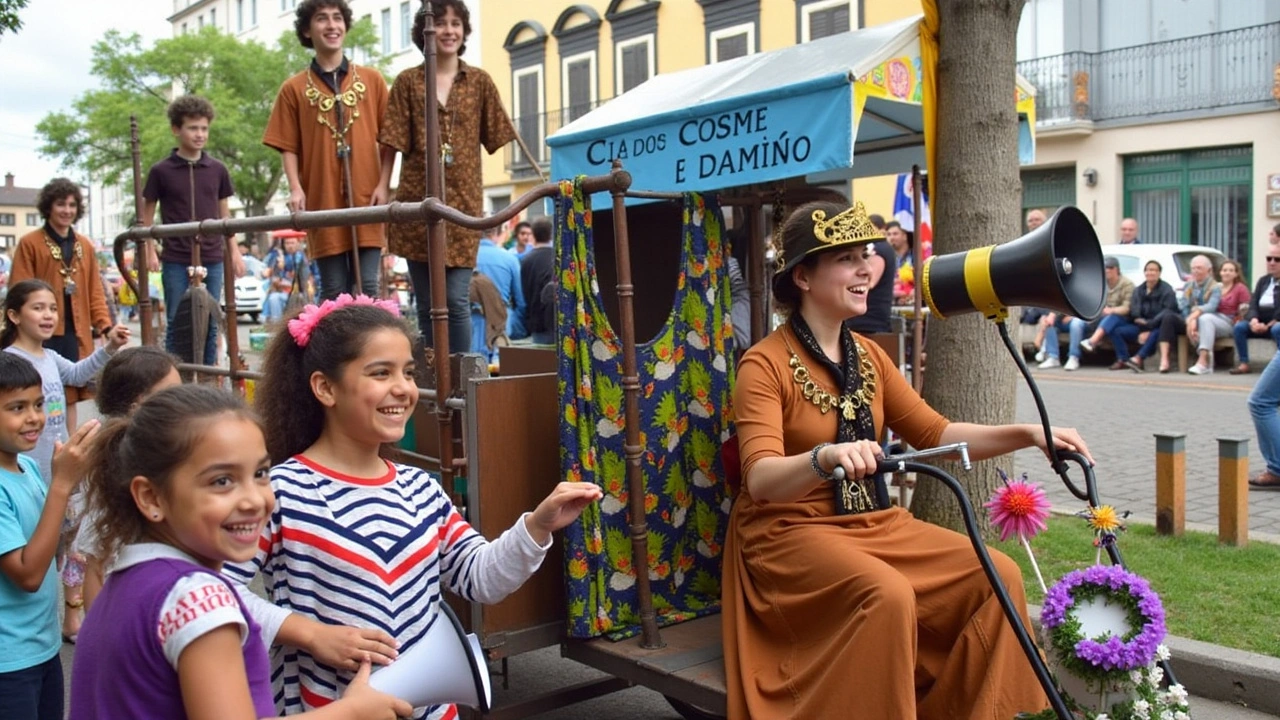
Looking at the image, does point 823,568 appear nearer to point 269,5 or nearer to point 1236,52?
point 1236,52

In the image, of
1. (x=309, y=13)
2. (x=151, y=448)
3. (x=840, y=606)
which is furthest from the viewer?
(x=309, y=13)

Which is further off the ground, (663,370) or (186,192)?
(186,192)

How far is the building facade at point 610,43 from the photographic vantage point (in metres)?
26.7

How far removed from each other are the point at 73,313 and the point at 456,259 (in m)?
3.86

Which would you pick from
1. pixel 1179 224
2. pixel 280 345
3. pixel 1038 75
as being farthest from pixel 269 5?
pixel 280 345

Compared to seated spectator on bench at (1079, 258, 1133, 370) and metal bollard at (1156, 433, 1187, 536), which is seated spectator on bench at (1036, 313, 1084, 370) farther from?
metal bollard at (1156, 433, 1187, 536)

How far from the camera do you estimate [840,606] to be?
3455 millimetres

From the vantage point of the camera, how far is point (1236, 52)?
67.6ft

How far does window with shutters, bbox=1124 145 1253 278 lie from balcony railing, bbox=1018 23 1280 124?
90 cm

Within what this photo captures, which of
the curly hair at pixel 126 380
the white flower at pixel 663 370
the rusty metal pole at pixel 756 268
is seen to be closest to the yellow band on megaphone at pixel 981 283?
the white flower at pixel 663 370

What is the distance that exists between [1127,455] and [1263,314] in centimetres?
490

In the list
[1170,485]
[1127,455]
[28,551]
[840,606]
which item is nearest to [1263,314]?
[1127,455]

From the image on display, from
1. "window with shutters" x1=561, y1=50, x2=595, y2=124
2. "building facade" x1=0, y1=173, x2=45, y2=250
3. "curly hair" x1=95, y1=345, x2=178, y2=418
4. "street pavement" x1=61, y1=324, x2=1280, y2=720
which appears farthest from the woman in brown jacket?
"building facade" x1=0, y1=173, x2=45, y2=250

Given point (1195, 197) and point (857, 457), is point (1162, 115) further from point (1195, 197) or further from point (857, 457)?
point (857, 457)
